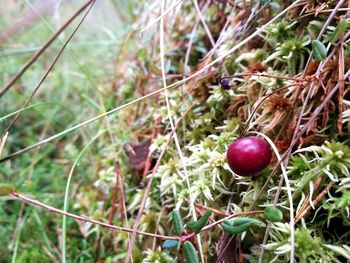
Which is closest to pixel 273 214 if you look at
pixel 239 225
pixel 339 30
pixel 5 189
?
pixel 239 225

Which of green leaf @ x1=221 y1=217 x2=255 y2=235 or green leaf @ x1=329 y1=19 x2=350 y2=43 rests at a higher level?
green leaf @ x1=329 y1=19 x2=350 y2=43

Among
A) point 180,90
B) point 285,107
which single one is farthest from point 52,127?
point 285,107

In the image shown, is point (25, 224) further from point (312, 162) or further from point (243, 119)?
point (312, 162)

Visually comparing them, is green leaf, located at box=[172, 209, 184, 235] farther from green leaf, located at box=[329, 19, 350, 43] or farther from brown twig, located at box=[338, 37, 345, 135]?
green leaf, located at box=[329, 19, 350, 43]

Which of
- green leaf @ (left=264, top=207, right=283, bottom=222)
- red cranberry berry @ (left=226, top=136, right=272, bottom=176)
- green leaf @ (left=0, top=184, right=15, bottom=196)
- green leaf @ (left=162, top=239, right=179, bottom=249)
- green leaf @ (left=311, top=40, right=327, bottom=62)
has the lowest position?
green leaf @ (left=162, top=239, right=179, bottom=249)

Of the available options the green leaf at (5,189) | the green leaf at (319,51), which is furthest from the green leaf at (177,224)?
the green leaf at (319,51)

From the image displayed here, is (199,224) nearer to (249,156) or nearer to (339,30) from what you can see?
(249,156)

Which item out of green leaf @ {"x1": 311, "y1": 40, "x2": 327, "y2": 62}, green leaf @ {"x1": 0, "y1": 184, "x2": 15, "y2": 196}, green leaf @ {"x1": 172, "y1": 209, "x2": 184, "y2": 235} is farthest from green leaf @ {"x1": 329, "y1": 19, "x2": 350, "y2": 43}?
green leaf @ {"x1": 0, "y1": 184, "x2": 15, "y2": 196}
